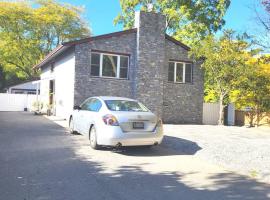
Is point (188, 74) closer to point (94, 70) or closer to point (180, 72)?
point (180, 72)

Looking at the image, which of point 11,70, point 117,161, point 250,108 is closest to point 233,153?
point 117,161

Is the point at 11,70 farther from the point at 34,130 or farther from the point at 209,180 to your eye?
the point at 209,180

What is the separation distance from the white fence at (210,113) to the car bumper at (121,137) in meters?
12.9

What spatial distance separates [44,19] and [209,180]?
39.9 m

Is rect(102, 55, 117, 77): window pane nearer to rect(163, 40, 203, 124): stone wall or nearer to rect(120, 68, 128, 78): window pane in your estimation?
rect(120, 68, 128, 78): window pane

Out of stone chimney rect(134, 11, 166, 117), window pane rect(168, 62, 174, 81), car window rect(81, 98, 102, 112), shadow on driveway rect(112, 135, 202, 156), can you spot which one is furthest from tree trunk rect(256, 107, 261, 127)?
car window rect(81, 98, 102, 112)

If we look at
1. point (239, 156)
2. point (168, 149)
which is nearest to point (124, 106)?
point (168, 149)

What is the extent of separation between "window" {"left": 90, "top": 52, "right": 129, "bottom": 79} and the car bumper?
9.25 meters

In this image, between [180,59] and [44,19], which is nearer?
[180,59]

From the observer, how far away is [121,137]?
9805mm

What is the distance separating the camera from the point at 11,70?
159 ft

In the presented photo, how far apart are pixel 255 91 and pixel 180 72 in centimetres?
433

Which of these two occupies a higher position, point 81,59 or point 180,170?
point 81,59

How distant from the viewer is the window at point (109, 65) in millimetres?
18922
